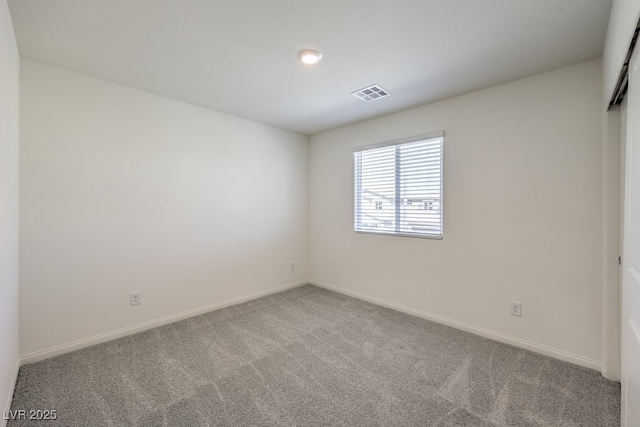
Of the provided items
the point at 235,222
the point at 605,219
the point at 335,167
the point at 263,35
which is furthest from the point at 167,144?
the point at 605,219

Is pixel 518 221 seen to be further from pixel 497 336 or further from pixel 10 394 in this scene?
pixel 10 394

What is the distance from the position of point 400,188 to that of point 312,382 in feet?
7.63

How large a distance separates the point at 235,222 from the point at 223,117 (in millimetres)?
1330

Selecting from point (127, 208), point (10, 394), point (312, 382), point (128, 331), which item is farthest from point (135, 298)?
point (312, 382)

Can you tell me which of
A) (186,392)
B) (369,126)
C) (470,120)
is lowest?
(186,392)

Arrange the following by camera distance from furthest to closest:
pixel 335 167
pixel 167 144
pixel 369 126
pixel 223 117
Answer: pixel 335 167, pixel 369 126, pixel 223 117, pixel 167 144

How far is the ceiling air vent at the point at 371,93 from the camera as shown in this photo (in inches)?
107

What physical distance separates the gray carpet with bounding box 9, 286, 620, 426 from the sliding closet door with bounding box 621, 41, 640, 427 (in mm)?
614

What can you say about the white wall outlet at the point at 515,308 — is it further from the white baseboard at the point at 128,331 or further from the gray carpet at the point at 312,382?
the white baseboard at the point at 128,331

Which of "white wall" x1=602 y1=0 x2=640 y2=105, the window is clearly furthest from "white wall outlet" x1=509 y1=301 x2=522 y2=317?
"white wall" x1=602 y1=0 x2=640 y2=105

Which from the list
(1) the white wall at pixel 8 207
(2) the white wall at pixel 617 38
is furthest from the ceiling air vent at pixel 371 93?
(1) the white wall at pixel 8 207

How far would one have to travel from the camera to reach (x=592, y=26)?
5.78ft

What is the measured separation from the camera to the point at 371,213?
3695 millimetres

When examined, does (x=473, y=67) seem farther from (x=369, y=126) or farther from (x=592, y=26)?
(x=369, y=126)
